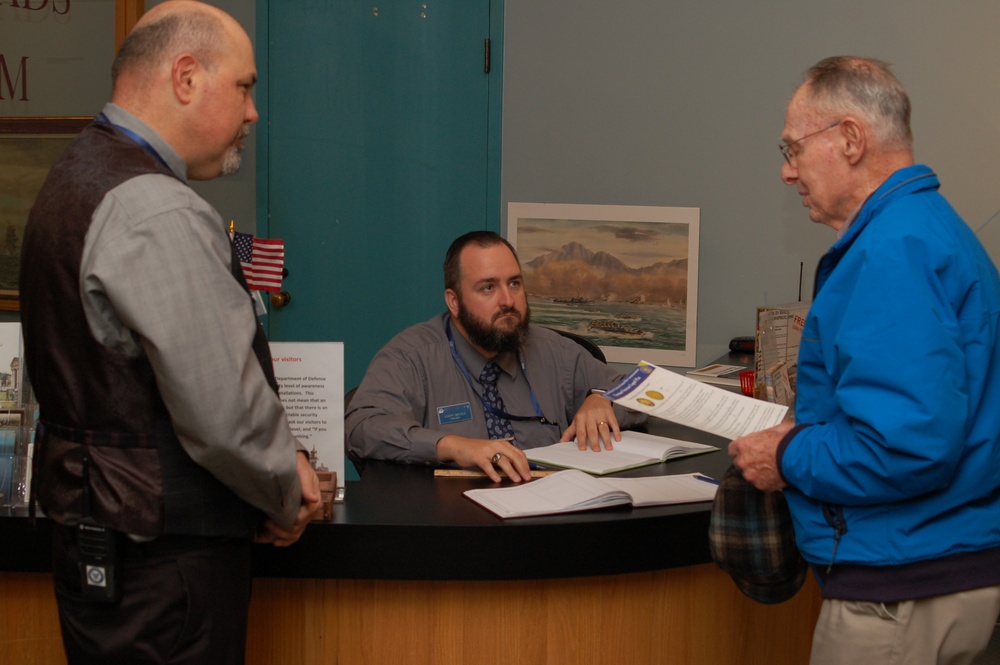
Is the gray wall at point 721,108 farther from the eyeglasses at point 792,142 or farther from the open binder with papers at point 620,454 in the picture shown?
the eyeglasses at point 792,142

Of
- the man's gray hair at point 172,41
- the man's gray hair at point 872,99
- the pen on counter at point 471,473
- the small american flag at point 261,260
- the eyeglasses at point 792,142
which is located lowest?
the pen on counter at point 471,473

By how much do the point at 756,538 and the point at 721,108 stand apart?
3224 millimetres

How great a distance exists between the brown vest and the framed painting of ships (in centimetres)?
341

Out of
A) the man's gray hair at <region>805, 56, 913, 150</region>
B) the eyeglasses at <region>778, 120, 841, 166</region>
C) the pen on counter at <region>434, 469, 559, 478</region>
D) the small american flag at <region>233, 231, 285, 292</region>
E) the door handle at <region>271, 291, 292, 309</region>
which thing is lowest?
the pen on counter at <region>434, 469, 559, 478</region>

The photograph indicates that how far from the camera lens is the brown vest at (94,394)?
1483 mm

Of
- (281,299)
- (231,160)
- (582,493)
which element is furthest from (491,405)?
(281,299)

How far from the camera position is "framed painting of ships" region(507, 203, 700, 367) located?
4.73 metres

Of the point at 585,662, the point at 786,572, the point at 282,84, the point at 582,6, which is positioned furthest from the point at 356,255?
the point at 786,572

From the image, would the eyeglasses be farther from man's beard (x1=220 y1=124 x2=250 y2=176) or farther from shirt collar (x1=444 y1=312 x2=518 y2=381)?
shirt collar (x1=444 y1=312 x2=518 y2=381)

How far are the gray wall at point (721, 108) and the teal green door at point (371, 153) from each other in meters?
0.20

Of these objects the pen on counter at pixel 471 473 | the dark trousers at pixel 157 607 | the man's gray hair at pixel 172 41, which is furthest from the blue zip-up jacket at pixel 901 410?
the man's gray hair at pixel 172 41

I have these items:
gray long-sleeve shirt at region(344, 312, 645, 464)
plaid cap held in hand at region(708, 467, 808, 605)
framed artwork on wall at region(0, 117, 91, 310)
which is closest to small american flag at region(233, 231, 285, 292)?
gray long-sleeve shirt at region(344, 312, 645, 464)

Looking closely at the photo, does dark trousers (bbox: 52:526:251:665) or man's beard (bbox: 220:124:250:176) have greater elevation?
man's beard (bbox: 220:124:250:176)

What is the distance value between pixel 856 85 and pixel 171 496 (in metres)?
1.29
